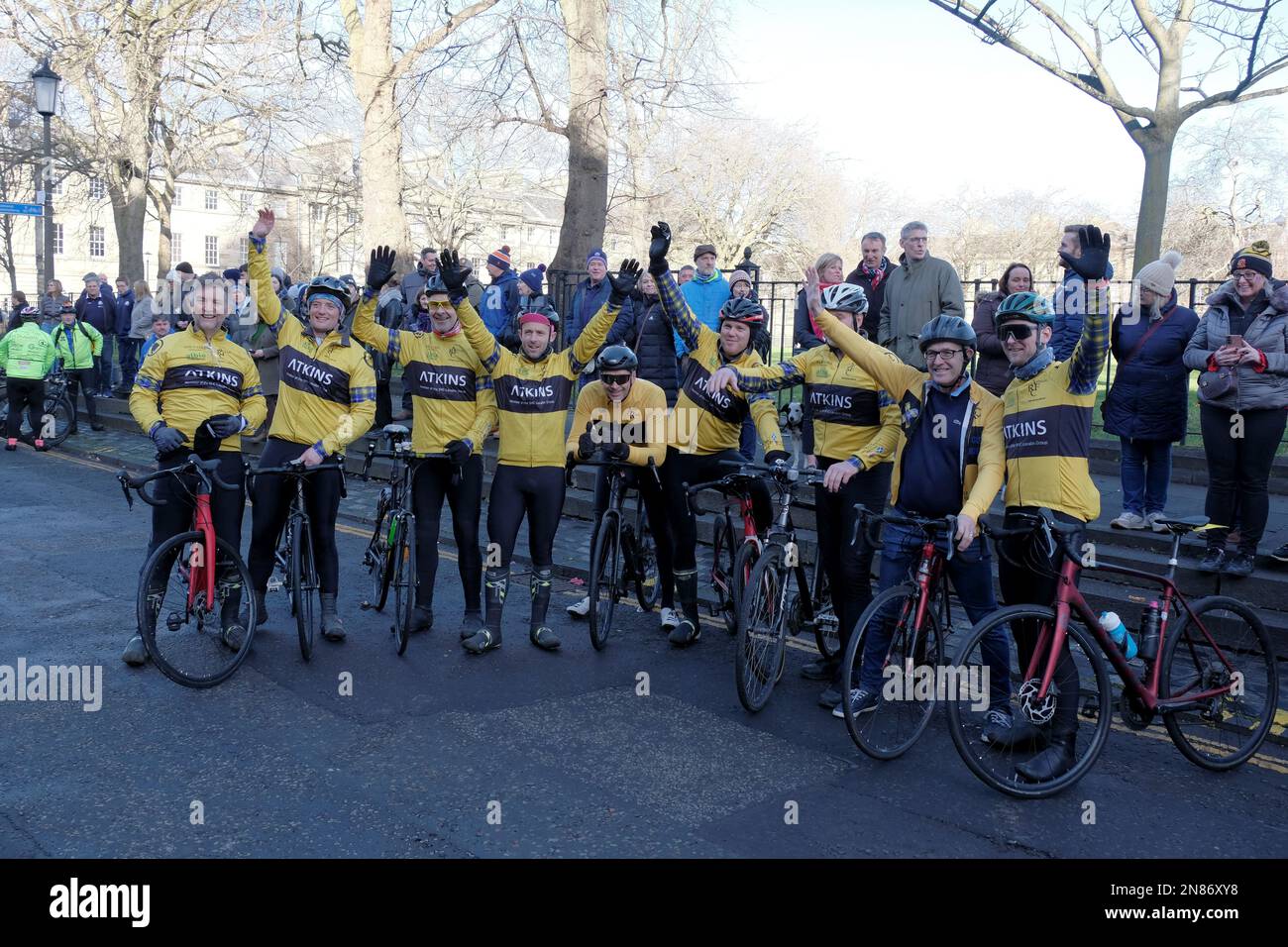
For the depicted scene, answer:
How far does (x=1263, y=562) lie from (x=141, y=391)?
7.29m

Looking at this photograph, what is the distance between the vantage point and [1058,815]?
4.68m

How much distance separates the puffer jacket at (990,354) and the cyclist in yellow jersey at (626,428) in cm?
338

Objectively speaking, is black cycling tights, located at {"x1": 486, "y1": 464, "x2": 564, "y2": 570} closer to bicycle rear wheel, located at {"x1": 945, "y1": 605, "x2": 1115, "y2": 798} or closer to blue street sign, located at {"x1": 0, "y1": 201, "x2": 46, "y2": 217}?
bicycle rear wheel, located at {"x1": 945, "y1": 605, "x2": 1115, "y2": 798}

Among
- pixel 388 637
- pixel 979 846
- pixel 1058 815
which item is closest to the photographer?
pixel 979 846

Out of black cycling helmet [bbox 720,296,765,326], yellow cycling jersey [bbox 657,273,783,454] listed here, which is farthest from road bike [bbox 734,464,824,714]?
black cycling helmet [bbox 720,296,765,326]

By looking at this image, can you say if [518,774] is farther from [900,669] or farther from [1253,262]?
[1253,262]

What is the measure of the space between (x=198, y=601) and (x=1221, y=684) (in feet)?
17.9

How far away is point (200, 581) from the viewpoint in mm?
6402

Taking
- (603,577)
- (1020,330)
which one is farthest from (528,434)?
(1020,330)

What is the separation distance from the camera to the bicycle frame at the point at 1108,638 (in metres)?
4.92

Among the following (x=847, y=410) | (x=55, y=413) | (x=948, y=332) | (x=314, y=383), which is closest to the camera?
(x=948, y=332)

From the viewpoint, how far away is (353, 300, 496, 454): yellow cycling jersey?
7.24 meters

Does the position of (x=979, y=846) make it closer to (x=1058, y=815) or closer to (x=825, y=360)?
(x=1058, y=815)
